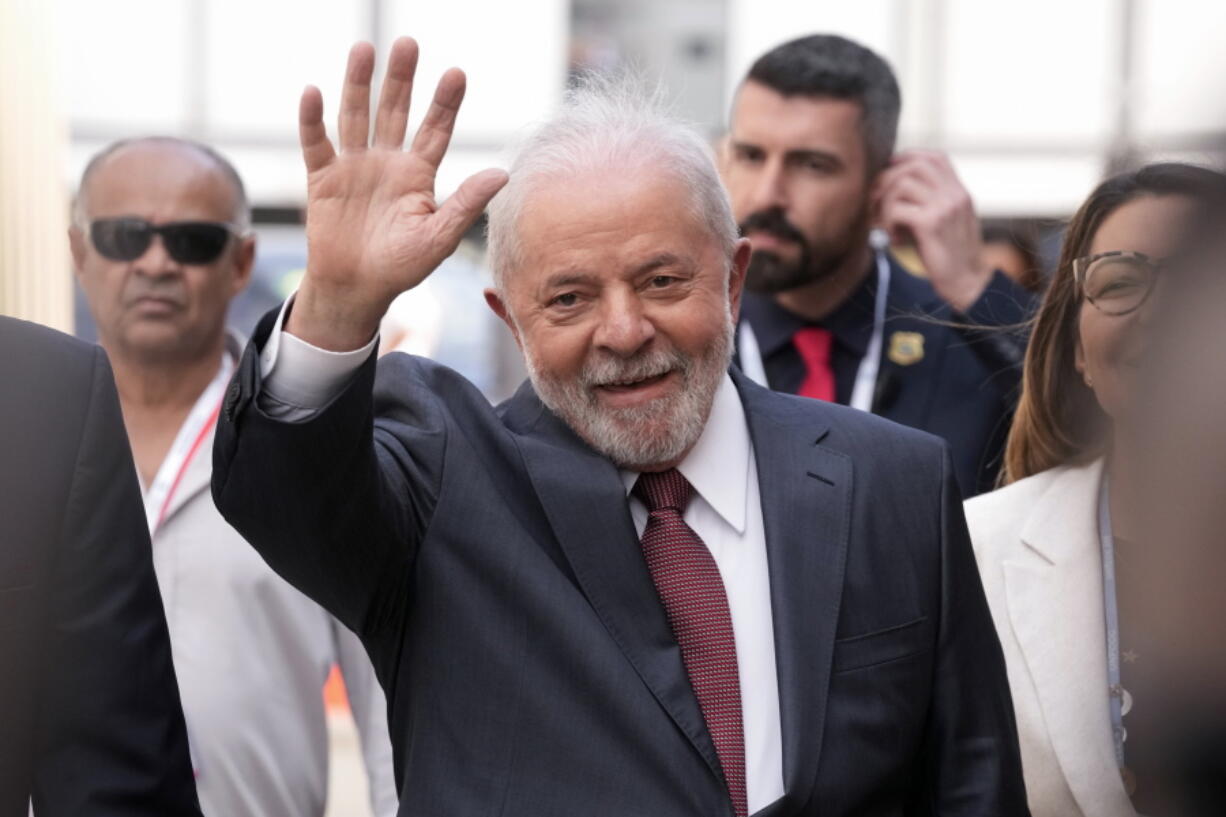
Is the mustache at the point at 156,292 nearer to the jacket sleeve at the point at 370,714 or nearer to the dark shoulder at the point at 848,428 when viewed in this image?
the jacket sleeve at the point at 370,714

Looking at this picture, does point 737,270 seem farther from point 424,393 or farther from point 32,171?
point 32,171

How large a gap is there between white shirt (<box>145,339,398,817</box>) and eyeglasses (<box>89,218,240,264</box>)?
52 cm

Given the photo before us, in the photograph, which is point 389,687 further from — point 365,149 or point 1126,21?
point 1126,21

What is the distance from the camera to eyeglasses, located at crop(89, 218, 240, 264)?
13.2 ft

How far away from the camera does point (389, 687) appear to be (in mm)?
2637

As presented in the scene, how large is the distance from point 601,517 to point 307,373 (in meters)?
0.51

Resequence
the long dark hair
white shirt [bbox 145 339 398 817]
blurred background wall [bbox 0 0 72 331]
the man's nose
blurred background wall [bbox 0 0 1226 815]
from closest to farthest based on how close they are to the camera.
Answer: the man's nose < the long dark hair < white shirt [bbox 145 339 398 817] < blurred background wall [bbox 0 0 72 331] < blurred background wall [bbox 0 0 1226 815]

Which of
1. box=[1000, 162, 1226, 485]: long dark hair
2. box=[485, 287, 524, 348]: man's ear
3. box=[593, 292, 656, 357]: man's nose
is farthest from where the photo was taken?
box=[1000, 162, 1226, 485]: long dark hair

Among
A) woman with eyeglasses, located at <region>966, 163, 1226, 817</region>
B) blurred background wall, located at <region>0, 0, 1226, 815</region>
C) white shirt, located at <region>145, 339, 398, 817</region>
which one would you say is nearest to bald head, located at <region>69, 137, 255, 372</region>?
white shirt, located at <region>145, 339, 398, 817</region>

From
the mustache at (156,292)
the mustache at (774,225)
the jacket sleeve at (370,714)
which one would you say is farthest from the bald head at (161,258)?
the mustache at (774,225)

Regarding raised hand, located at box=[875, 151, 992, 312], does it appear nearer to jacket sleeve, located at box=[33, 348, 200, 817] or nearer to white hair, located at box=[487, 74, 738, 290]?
white hair, located at box=[487, 74, 738, 290]

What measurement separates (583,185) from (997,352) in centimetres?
156

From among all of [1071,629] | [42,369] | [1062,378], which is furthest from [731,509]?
[42,369]

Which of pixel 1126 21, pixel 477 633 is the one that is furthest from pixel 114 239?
pixel 1126 21
